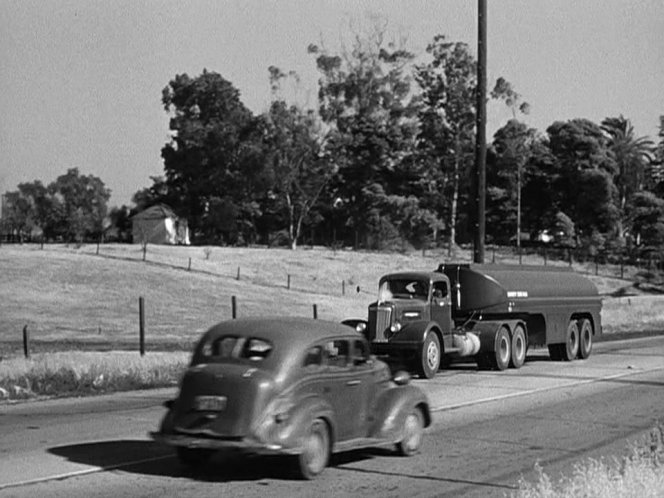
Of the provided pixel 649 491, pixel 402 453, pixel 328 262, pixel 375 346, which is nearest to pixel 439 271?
pixel 375 346

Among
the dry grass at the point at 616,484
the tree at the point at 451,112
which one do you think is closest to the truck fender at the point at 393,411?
the dry grass at the point at 616,484

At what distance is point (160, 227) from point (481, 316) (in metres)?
70.9

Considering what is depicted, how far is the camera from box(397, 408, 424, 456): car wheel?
13984 mm

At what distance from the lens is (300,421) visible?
12008 millimetres

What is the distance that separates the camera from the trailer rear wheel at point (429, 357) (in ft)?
81.3

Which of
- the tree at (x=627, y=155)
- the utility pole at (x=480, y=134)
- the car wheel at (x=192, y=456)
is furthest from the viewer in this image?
the tree at (x=627, y=155)

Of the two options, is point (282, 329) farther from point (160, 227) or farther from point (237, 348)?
point (160, 227)

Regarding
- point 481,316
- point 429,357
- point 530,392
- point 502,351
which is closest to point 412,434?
point 530,392

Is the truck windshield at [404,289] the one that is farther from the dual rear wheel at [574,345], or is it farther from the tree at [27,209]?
the tree at [27,209]

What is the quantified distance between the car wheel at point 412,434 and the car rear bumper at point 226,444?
2.37m

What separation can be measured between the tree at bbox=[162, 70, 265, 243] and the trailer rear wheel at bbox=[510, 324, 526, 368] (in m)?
61.2

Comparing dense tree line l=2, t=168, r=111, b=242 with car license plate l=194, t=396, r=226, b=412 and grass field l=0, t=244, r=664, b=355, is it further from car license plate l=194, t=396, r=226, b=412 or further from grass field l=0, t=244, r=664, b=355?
car license plate l=194, t=396, r=226, b=412

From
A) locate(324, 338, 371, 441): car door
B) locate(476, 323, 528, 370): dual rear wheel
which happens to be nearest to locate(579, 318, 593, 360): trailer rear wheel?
locate(476, 323, 528, 370): dual rear wheel

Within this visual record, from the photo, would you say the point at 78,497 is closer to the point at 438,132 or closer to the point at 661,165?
the point at 438,132
